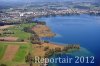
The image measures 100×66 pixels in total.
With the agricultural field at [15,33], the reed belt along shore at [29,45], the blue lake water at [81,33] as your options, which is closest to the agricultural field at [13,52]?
the reed belt along shore at [29,45]

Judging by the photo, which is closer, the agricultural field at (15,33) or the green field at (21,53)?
the green field at (21,53)

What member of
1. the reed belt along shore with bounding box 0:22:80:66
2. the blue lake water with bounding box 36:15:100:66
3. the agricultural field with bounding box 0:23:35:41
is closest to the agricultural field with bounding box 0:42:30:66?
the reed belt along shore with bounding box 0:22:80:66

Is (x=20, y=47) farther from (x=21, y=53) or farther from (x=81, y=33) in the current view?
(x=81, y=33)

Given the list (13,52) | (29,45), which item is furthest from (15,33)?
(13,52)

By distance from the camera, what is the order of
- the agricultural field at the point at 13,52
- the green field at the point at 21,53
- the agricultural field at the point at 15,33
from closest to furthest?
the agricultural field at the point at 13,52 → the green field at the point at 21,53 → the agricultural field at the point at 15,33

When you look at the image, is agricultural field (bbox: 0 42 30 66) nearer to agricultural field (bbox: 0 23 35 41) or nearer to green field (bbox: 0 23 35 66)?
green field (bbox: 0 23 35 66)

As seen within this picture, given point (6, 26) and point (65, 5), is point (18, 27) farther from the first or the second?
point (65, 5)

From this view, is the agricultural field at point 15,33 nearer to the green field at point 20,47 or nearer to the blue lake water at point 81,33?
the green field at point 20,47
